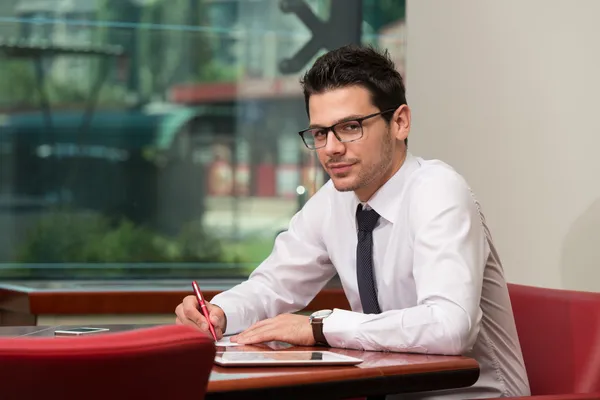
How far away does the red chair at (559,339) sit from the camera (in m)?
2.27

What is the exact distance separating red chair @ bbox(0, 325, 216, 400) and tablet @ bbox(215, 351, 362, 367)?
1.26ft

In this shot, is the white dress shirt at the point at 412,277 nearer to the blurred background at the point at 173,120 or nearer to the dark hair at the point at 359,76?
the dark hair at the point at 359,76

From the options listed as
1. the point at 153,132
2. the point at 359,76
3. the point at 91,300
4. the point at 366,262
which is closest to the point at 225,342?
the point at 366,262

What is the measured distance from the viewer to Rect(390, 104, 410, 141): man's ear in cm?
243

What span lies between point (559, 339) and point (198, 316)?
0.91 metres

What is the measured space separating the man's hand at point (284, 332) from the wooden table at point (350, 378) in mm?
124

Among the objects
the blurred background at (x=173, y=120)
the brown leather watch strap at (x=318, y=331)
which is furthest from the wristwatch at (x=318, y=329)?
the blurred background at (x=173, y=120)

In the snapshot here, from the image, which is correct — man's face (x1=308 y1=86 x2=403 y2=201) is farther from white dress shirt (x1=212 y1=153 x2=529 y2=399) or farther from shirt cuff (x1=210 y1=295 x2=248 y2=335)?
shirt cuff (x1=210 y1=295 x2=248 y2=335)

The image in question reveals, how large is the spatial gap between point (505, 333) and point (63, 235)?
2607 millimetres

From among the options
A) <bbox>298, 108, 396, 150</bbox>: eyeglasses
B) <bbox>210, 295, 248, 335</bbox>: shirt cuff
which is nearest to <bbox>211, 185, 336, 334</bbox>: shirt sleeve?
<bbox>210, 295, 248, 335</bbox>: shirt cuff

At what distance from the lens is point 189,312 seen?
2.35 m

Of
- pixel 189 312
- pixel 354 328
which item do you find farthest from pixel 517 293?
pixel 189 312

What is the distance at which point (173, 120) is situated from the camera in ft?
14.4

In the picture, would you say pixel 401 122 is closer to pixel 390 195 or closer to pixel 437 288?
pixel 390 195
